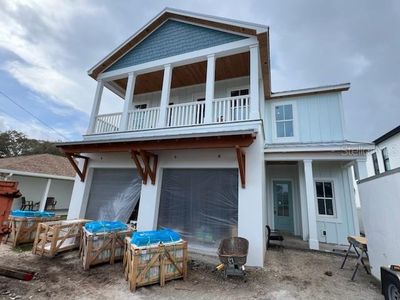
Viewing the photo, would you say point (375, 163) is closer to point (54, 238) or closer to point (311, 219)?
point (311, 219)

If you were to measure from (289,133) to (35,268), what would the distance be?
9.58 meters

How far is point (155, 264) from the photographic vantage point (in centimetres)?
355

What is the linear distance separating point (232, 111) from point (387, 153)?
1053 cm

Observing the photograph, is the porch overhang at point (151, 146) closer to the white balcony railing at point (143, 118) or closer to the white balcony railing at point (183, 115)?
the white balcony railing at point (183, 115)

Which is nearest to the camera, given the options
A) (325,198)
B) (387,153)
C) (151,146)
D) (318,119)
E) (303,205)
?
(151,146)

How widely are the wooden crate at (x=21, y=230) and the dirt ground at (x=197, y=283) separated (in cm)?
81

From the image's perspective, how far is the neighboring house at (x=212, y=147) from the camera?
A: 209 inches

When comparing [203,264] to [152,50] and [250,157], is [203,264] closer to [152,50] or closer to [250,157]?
[250,157]

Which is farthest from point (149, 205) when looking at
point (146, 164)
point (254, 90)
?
point (254, 90)

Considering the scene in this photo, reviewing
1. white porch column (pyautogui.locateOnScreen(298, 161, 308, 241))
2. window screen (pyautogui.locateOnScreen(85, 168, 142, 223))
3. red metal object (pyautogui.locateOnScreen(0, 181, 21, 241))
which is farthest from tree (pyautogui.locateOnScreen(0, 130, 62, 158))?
white porch column (pyautogui.locateOnScreen(298, 161, 308, 241))

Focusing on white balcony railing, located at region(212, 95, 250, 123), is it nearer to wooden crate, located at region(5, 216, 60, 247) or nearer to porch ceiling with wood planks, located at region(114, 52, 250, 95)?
porch ceiling with wood planks, located at region(114, 52, 250, 95)

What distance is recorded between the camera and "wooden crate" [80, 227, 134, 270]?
13.7 feet

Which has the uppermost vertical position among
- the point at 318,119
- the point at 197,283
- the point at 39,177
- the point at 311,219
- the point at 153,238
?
the point at 318,119

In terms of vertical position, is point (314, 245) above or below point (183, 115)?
below
